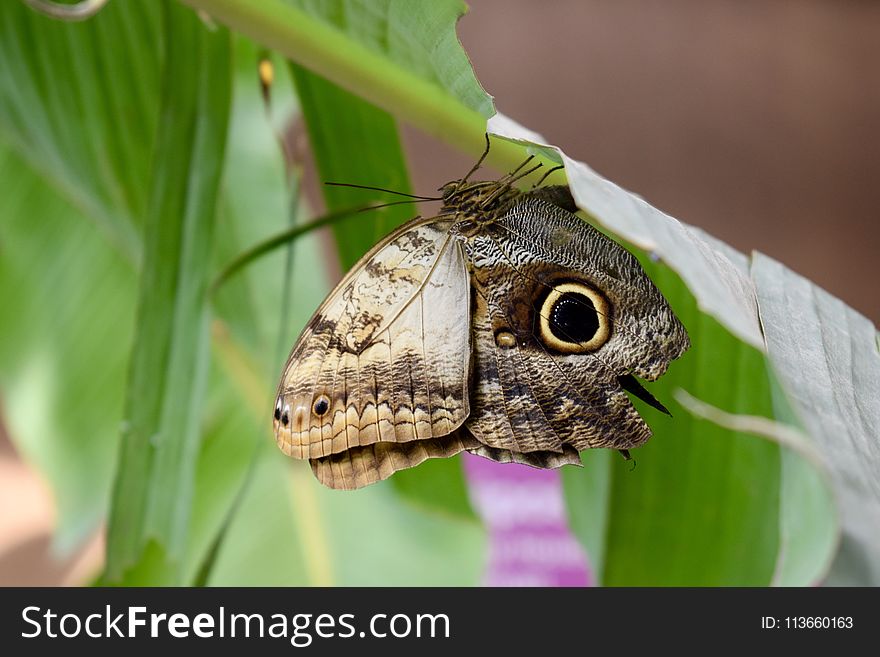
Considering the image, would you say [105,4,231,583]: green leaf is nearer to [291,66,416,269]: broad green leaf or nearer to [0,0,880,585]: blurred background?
[291,66,416,269]: broad green leaf

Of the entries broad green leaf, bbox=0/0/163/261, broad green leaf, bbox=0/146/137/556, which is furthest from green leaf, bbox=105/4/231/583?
broad green leaf, bbox=0/146/137/556

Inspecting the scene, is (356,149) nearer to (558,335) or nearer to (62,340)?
(558,335)

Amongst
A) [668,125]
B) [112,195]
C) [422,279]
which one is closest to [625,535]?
[422,279]

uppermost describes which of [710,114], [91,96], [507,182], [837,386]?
[710,114]

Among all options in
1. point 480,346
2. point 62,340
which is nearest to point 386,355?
point 480,346

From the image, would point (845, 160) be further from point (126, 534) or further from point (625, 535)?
point (126, 534)

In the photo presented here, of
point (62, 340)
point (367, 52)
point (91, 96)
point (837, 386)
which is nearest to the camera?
point (837, 386)

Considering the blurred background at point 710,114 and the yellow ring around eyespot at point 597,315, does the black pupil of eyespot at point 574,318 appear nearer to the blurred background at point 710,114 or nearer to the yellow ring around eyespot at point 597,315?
the yellow ring around eyespot at point 597,315

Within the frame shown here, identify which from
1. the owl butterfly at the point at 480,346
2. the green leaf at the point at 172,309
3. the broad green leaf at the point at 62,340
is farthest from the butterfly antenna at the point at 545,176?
the broad green leaf at the point at 62,340
